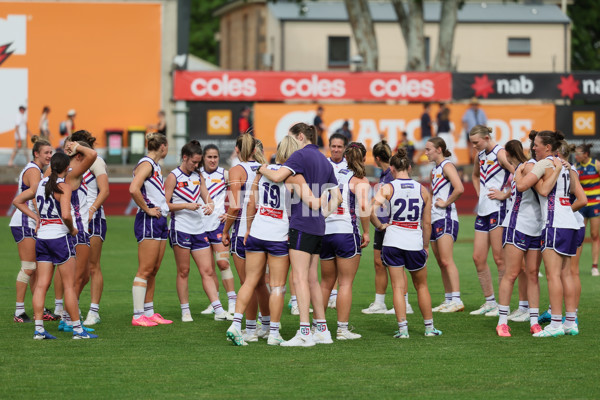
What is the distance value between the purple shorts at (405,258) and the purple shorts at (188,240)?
241 cm

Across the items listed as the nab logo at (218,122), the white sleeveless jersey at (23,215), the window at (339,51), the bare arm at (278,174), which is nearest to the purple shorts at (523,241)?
the bare arm at (278,174)

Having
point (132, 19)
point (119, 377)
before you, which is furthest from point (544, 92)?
point (119, 377)

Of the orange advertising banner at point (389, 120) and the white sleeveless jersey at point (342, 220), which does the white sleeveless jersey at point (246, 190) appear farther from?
the orange advertising banner at point (389, 120)

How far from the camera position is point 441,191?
1219cm

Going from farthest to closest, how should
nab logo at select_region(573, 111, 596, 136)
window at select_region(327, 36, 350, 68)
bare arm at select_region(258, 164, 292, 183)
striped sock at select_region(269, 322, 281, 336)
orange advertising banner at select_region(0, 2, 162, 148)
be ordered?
window at select_region(327, 36, 350, 68) < nab logo at select_region(573, 111, 596, 136) < orange advertising banner at select_region(0, 2, 162, 148) < striped sock at select_region(269, 322, 281, 336) < bare arm at select_region(258, 164, 292, 183)

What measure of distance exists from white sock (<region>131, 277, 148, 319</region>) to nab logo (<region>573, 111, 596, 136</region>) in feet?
75.2

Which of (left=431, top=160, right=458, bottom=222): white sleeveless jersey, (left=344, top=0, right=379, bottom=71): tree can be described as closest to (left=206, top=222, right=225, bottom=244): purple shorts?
(left=431, top=160, right=458, bottom=222): white sleeveless jersey

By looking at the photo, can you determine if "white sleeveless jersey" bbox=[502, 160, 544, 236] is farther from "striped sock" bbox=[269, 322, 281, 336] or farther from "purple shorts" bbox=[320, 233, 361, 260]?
"striped sock" bbox=[269, 322, 281, 336]

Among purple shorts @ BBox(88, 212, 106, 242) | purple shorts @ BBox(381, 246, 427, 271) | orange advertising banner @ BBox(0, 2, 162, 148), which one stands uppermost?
orange advertising banner @ BBox(0, 2, 162, 148)

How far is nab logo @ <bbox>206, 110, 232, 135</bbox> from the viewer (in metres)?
30.0

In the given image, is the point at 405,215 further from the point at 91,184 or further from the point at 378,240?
the point at 91,184

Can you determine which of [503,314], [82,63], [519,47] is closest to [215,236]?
[503,314]

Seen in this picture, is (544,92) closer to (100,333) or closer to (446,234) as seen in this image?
(446,234)

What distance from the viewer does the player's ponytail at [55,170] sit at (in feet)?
32.3
